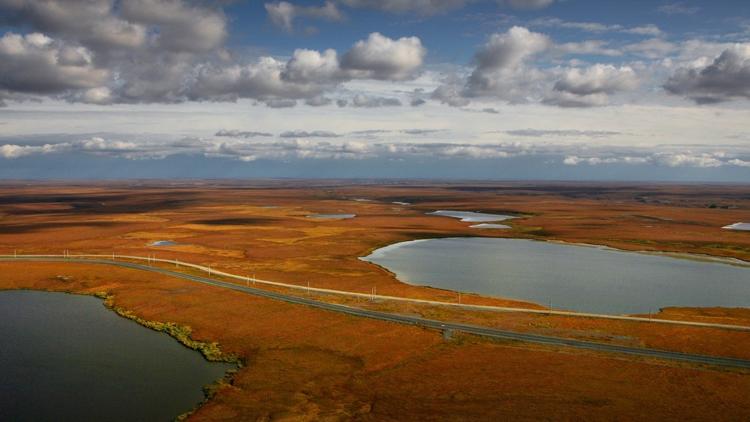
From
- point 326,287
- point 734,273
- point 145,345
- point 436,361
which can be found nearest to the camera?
point 436,361

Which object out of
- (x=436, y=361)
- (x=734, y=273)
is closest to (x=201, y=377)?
(x=436, y=361)

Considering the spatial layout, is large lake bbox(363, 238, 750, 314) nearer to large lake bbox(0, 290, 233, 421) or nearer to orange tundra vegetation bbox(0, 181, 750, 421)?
orange tundra vegetation bbox(0, 181, 750, 421)

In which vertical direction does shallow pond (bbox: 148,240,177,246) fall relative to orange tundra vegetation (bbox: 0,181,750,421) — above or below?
above

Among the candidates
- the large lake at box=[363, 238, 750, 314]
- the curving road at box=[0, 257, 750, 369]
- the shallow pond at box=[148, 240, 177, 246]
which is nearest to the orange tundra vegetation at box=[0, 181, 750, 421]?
the curving road at box=[0, 257, 750, 369]

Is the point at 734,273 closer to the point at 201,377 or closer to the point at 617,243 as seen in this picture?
the point at 617,243

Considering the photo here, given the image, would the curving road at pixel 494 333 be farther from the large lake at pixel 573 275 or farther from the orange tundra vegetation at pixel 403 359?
the large lake at pixel 573 275

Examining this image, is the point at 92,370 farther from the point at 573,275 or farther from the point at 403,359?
the point at 573,275
